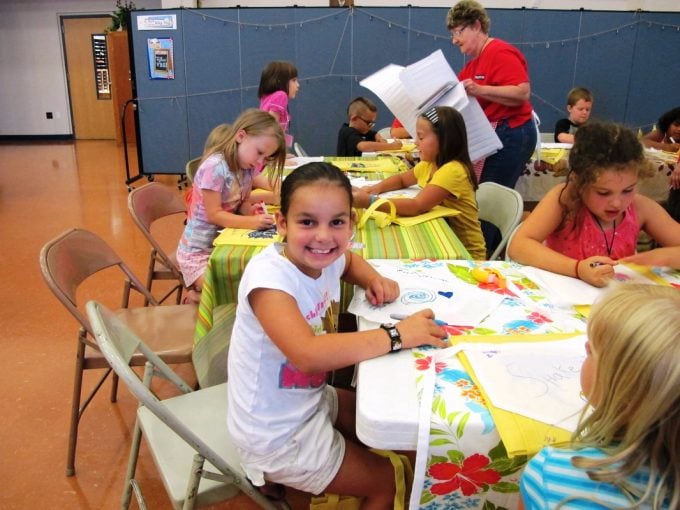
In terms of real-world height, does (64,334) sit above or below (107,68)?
below

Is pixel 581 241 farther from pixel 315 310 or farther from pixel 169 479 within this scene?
pixel 169 479

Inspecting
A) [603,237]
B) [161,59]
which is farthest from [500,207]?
[161,59]

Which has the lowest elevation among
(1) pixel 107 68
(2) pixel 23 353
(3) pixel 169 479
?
(2) pixel 23 353

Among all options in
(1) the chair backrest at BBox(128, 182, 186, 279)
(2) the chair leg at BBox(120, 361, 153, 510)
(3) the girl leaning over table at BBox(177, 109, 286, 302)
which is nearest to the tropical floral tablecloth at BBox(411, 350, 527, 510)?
(2) the chair leg at BBox(120, 361, 153, 510)

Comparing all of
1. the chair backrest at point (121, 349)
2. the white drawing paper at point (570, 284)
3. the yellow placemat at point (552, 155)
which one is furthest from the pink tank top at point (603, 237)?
the yellow placemat at point (552, 155)

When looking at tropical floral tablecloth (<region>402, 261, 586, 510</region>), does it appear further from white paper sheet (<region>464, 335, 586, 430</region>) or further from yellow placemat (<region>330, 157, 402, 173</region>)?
yellow placemat (<region>330, 157, 402, 173</region>)

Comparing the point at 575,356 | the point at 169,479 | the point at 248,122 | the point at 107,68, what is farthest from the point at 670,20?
the point at 107,68

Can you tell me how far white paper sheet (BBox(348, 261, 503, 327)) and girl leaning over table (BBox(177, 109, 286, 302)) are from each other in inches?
37.0

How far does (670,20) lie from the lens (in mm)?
5785

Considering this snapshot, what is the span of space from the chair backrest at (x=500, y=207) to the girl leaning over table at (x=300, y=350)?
1156mm

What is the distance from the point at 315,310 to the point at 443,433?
0.43 m

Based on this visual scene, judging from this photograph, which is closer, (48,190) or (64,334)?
(64,334)

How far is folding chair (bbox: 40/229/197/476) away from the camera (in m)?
1.56

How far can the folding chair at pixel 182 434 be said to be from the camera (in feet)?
3.40
